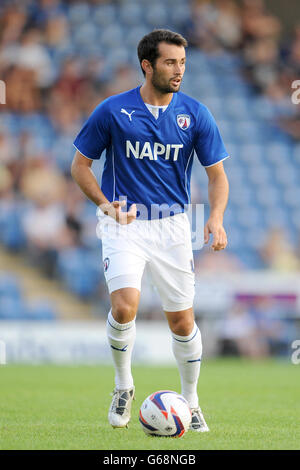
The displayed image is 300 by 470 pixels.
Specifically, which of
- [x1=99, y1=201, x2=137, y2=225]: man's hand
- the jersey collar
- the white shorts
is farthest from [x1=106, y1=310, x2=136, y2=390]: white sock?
the jersey collar

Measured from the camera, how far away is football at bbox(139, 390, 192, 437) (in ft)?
17.7

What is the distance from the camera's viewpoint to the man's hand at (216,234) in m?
5.71

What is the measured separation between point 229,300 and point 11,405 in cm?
810

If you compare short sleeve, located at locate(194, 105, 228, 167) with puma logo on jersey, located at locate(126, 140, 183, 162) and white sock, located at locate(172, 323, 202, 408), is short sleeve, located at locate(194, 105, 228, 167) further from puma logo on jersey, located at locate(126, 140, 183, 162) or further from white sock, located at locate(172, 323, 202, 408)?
white sock, located at locate(172, 323, 202, 408)

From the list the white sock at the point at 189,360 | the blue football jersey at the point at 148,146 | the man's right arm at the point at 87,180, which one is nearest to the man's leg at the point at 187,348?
the white sock at the point at 189,360

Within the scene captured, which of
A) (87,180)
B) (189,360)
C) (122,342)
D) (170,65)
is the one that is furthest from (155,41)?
(189,360)

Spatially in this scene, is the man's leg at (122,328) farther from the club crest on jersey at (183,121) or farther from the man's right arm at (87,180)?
the club crest on jersey at (183,121)

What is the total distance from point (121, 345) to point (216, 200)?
4.04 feet

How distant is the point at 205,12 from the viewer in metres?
20.5

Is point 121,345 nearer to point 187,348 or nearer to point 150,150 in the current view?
point 187,348
